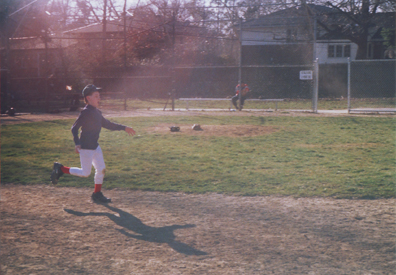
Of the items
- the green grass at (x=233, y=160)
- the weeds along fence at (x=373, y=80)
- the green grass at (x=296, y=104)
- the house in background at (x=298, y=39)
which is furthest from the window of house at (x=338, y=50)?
the green grass at (x=233, y=160)

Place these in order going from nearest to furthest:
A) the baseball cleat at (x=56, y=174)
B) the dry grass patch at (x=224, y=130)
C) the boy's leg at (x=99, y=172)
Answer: the boy's leg at (x=99, y=172), the baseball cleat at (x=56, y=174), the dry grass patch at (x=224, y=130)

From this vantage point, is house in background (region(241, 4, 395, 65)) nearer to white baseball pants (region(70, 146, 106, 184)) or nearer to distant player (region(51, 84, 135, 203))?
distant player (region(51, 84, 135, 203))

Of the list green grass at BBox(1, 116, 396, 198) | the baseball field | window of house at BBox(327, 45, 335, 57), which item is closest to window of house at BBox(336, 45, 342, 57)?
window of house at BBox(327, 45, 335, 57)

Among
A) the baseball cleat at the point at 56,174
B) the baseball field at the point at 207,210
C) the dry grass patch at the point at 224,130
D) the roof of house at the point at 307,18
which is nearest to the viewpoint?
the baseball field at the point at 207,210

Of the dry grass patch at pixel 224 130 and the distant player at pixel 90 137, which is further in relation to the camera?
the dry grass patch at pixel 224 130

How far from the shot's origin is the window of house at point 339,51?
3609 cm

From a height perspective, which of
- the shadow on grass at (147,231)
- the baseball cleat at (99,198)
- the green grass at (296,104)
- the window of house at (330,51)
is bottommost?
the shadow on grass at (147,231)

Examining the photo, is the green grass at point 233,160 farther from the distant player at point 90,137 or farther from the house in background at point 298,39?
the house in background at point 298,39

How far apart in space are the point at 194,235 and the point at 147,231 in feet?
1.83

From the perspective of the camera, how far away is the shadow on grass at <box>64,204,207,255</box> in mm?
4086

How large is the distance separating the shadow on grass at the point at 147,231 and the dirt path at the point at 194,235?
1 cm

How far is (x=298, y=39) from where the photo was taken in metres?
24.3

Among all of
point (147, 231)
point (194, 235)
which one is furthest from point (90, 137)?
point (194, 235)

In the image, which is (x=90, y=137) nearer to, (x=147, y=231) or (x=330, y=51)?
(x=147, y=231)
